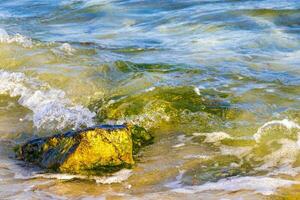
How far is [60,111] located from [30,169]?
1506 mm

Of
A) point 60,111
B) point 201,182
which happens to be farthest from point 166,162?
point 60,111

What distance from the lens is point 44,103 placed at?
6898 mm

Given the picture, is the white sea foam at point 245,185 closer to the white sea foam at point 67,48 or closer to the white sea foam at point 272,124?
the white sea foam at point 272,124

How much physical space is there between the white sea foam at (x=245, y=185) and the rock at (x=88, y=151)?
76cm

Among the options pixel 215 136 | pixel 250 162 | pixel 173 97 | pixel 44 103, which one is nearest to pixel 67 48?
pixel 44 103

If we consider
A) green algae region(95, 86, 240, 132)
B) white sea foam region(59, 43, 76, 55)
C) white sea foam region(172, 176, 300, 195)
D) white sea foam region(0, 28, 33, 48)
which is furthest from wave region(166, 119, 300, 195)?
white sea foam region(0, 28, 33, 48)

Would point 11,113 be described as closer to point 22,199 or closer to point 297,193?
point 22,199

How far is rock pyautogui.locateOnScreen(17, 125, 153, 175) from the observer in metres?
4.73

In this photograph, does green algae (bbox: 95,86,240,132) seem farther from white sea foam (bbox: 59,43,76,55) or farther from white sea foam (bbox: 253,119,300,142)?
white sea foam (bbox: 59,43,76,55)

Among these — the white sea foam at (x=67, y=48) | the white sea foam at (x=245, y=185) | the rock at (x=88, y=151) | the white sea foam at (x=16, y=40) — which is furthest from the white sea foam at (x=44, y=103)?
the white sea foam at (x=245, y=185)

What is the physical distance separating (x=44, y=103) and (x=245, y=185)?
3464 millimetres

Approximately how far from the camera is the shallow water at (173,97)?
4500 mm

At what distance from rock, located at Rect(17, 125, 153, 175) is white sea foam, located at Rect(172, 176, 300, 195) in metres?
0.76

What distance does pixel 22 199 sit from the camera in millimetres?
4199
